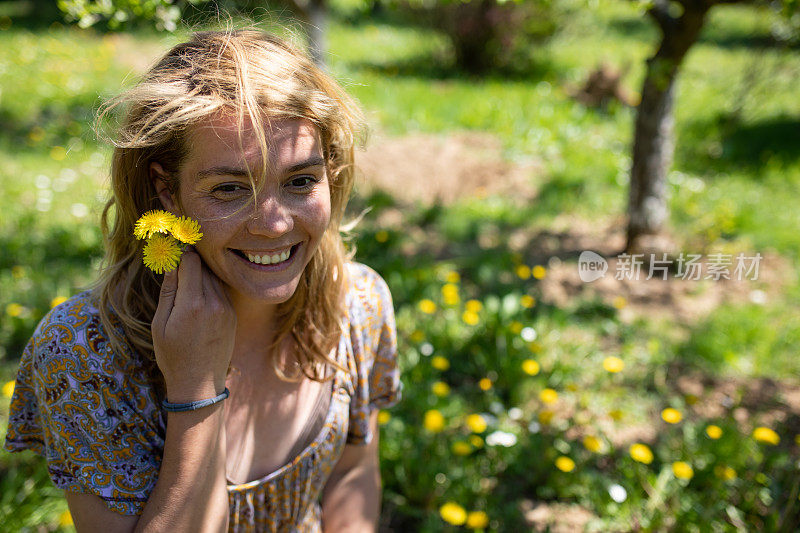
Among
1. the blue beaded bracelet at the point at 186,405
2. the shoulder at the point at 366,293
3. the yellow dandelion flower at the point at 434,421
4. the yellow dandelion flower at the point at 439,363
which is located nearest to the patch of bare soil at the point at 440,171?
the yellow dandelion flower at the point at 439,363

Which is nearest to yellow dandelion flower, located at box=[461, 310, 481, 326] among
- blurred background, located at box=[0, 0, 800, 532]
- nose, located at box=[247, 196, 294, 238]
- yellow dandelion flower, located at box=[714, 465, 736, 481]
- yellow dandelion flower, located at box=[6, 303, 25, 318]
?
blurred background, located at box=[0, 0, 800, 532]

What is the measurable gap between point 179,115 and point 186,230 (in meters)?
0.22

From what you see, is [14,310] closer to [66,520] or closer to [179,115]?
[66,520]

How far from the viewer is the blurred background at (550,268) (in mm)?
2193

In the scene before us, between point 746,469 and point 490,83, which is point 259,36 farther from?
point 490,83

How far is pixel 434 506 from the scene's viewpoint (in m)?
2.18

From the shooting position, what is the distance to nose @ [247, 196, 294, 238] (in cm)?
123

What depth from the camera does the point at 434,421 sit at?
2289mm

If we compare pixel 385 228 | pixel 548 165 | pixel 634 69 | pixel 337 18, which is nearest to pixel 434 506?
pixel 385 228

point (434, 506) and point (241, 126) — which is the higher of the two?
point (241, 126)

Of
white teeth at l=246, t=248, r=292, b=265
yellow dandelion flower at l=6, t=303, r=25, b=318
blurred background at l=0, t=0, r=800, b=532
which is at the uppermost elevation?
white teeth at l=246, t=248, r=292, b=265

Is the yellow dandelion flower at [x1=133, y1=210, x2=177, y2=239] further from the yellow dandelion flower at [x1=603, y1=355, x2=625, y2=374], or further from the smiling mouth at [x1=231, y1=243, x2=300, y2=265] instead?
the yellow dandelion flower at [x1=603, y1=355, x2=625, y2=374]

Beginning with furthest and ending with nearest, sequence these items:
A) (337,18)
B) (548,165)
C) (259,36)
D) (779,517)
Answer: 1. (337,18)
2. (548,165)
3. (779,517)
4. (259,36)

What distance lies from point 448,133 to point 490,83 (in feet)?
6.79
